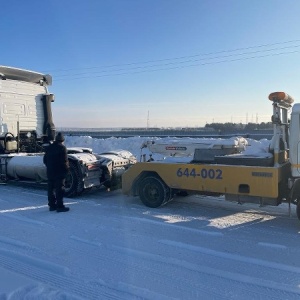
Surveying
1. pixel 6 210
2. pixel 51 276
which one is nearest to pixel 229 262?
pixel 51 276

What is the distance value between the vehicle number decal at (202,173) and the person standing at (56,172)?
259 centimetres

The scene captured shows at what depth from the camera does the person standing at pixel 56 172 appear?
303 inches

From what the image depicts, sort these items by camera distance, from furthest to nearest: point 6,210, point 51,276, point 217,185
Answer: point 6,210, point 217,185, point 51,276

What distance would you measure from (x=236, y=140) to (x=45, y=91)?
21.6 feet

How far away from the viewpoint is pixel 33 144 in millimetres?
11250

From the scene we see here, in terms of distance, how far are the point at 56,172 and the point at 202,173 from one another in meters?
3.21

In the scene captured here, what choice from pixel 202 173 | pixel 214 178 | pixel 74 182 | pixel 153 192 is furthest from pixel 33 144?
pixel 214 178

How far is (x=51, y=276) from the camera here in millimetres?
4340

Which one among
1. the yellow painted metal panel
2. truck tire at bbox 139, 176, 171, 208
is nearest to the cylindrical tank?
the yellow painted metal panel

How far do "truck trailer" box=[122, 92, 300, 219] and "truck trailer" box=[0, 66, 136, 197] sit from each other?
126 cm

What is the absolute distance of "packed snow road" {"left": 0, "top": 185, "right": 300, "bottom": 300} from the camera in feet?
13.2

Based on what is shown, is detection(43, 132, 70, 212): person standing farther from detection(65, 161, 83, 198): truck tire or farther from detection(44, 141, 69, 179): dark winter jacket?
detection(65, 161, 83, 198): truck tire

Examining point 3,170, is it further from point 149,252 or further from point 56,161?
point 149,252

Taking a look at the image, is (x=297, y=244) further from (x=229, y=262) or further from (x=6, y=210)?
(x=6, y=210)
